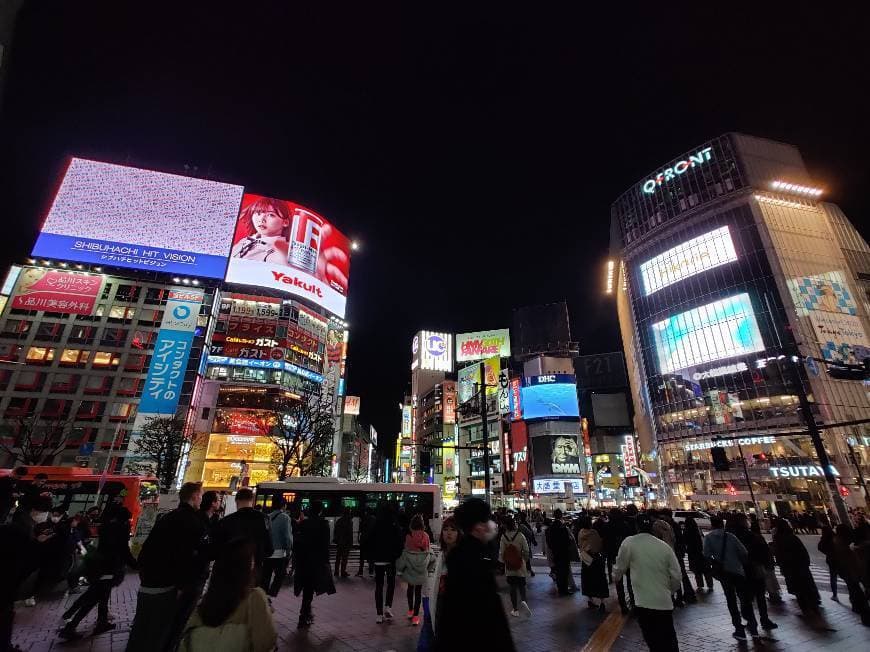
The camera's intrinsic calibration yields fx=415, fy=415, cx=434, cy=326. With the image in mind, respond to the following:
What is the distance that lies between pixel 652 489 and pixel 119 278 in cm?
8430

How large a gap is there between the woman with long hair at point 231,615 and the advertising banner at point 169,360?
176 feet

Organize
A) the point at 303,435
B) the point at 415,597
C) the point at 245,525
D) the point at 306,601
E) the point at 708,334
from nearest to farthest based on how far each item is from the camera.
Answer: the point at 245,525
the point at 306,601
the point at 415,597
the point at 303,435
the point at 708,334

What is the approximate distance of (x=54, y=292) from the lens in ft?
172

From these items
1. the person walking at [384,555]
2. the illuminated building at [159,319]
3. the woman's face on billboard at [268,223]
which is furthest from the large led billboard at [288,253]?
the person walking at [384,555]

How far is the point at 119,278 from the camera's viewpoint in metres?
58.5

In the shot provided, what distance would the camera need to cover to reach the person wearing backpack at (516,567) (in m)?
8.52

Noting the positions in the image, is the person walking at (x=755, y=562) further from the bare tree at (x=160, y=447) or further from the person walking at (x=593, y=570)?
the bare tree at (x=160, y=447)

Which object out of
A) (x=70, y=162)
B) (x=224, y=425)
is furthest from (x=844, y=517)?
(x=70, y=162)

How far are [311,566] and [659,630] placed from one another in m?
5.84

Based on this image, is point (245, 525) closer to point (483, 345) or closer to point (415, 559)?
point (415, 559)

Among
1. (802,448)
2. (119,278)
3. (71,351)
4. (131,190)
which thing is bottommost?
(802,448)

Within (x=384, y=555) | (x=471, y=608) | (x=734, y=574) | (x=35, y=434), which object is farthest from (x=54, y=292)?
(x=734, y=574)

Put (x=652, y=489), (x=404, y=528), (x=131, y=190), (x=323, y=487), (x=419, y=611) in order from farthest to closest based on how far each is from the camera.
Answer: (x=652, y=489) → (x=131, y=190) → (x=323, y=487) → (x=404, y=528) → (x=419, y=611)

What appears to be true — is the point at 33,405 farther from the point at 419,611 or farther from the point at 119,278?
the point at 419,611
